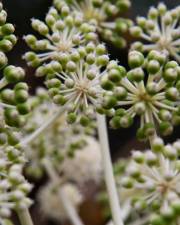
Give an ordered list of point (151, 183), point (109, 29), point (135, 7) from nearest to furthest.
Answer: point (151, 183) < point (109, 29) < point (135, 7)

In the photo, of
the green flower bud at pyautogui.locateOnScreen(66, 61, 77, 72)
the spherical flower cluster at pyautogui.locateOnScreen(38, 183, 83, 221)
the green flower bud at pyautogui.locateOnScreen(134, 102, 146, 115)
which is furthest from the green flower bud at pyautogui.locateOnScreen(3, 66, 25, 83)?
the spherical flower cluster at pyautogui.locateOnScreen(38, 183, 83, 221)

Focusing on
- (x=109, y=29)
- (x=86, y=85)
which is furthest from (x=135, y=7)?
(x=86, y=85)

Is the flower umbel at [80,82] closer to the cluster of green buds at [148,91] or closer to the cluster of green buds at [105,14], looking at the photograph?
the cluster of green buds at [148,91]

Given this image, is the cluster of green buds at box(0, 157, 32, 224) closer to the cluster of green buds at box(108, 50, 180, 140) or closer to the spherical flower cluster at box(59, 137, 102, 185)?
the cluster of green buds at box(108, 50, 180, 140)

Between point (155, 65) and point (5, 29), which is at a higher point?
point (5, 29)

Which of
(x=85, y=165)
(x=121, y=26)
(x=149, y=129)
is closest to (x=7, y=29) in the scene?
(x=149, y=129)

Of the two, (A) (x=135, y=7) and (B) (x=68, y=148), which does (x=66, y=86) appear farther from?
(A) (x=135, y=7)
